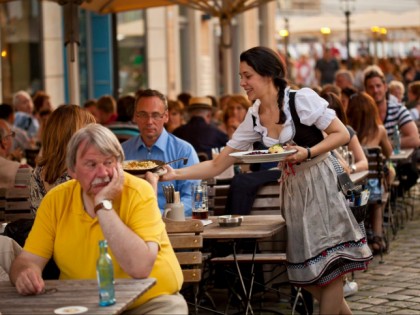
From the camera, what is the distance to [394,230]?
497 inches

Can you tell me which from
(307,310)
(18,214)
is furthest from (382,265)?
(18,214)

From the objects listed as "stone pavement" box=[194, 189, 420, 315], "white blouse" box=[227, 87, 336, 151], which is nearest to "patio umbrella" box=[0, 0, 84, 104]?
"stone pavement" box=[194, 189, 420, 315]

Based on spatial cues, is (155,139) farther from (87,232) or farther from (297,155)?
(87,232)

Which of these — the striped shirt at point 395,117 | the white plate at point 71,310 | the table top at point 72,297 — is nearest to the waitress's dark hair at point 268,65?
the table top at point 72,297

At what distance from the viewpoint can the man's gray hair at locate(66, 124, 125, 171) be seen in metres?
5.05

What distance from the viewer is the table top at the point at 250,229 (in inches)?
259

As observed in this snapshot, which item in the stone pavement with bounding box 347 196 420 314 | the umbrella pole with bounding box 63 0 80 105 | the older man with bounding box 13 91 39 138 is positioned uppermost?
the umbrella pole with bounding box 63 0 80 105

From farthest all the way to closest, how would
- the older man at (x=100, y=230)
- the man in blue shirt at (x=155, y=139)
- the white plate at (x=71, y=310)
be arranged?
the man in blue shirt at (x=155, y=139) < the older man at (x=100, y=230) < the white plate at (x=71, y=310)

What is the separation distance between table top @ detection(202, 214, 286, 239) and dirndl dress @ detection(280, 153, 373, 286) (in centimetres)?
18

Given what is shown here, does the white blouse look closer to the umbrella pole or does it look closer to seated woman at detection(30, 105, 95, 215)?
seated woman at detection(30, 105, 95, 215)

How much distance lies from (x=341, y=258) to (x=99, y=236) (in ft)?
5.83

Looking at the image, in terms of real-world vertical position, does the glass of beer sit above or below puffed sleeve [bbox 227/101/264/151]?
below

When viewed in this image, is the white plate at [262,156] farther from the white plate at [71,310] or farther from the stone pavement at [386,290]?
the white plate at [71,310]

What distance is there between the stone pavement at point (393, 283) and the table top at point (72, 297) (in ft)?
12.8
